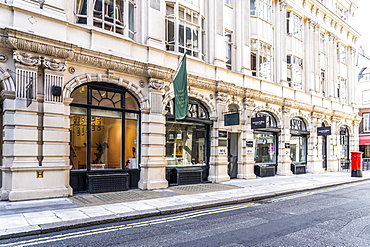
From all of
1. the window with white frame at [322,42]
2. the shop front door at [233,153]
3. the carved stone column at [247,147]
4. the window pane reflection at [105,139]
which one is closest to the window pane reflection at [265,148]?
the carved stone column at [247,147]

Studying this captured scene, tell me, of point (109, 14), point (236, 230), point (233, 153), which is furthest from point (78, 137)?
point (233, 153)

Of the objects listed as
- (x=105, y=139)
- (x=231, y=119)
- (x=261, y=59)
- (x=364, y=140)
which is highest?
(x=261, y=59)

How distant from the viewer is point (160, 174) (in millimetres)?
13234

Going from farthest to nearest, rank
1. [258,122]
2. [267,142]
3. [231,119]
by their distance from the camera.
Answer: [267,142] → [258,122] → [231,119]

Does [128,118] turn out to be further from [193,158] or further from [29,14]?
[29,14]

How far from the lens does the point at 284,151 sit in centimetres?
2050

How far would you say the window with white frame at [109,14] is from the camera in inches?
463

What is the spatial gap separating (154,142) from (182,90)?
2.89m

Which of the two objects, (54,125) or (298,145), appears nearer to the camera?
(54,125)

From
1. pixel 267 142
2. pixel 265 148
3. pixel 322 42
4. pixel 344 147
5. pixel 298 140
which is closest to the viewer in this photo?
pixel 265 148

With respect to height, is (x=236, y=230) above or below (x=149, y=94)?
below

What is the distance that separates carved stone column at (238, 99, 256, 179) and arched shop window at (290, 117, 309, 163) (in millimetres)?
5473

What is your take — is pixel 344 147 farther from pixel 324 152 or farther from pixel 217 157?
pixel 217 157

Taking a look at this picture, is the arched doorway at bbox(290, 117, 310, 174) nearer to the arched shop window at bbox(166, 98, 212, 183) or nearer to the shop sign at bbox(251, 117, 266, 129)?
the shop sign at bbox(251, 117, 266, 129)
